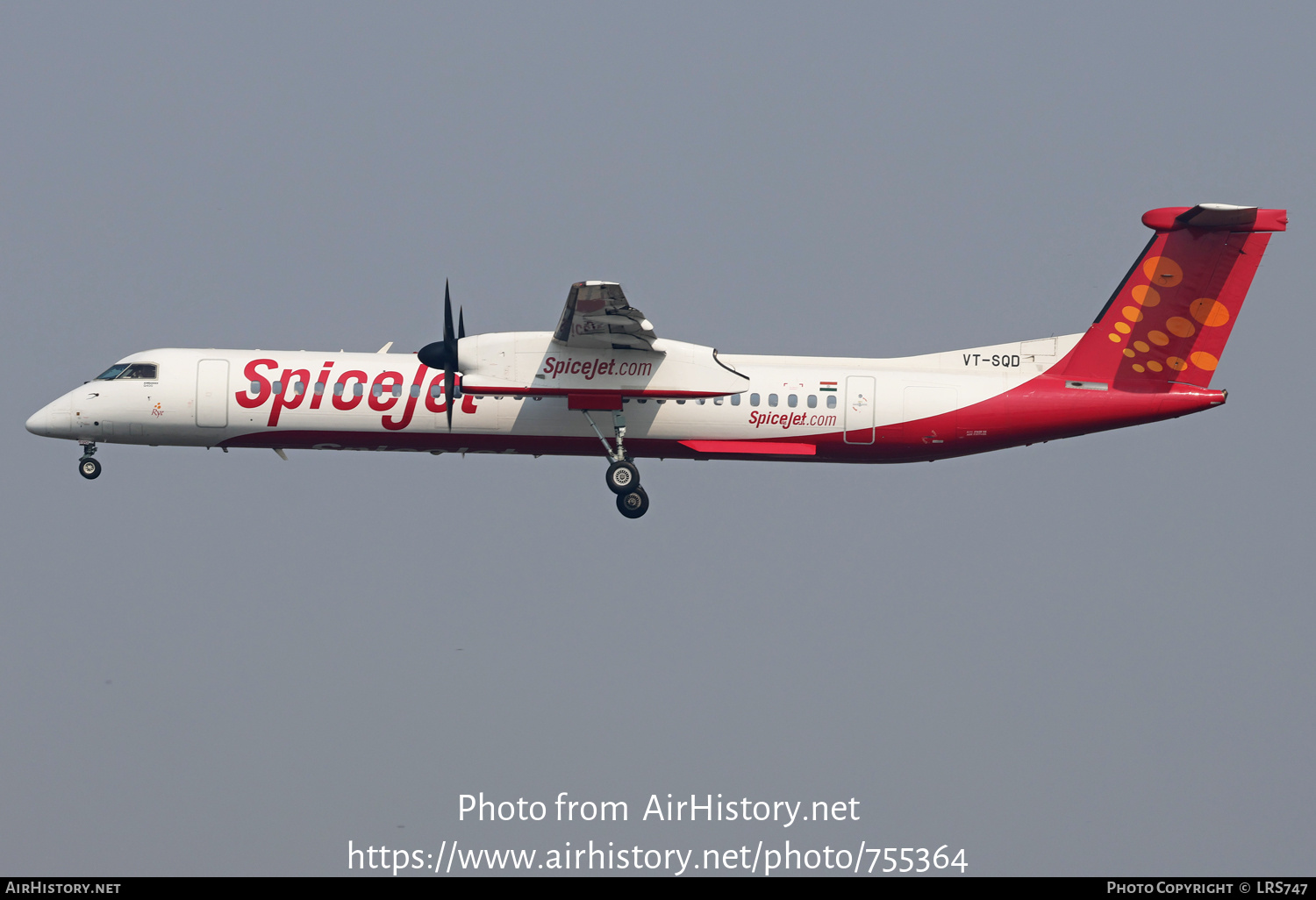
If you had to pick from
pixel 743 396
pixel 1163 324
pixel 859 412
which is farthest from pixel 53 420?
pixel 1163 324

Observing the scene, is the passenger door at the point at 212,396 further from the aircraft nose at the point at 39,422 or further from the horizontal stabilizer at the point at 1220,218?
the horizontal stabilizer at the point at 1220,218

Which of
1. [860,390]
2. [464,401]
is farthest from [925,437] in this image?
[464,401]

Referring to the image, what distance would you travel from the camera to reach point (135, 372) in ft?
89.8

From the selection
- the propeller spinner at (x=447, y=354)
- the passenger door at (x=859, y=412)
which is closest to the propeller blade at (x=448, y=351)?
the propeller spinner at (x=447, y=354)

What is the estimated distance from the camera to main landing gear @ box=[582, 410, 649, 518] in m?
26.7

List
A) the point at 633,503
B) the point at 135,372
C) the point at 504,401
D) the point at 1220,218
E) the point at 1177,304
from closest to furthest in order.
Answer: the point at 1220,218, the point at 504,401, the point at 633,503, the point at 1177,304, the point at 135,372

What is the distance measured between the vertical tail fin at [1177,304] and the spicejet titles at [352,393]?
11.5 meters

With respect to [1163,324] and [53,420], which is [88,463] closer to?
[53,420]

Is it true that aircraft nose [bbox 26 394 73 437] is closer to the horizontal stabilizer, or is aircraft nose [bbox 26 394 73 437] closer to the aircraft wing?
Answer: the aircraft wing

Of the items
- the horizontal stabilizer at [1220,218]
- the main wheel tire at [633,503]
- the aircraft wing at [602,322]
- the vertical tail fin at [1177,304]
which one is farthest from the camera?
the main wheel tire at [633,503]

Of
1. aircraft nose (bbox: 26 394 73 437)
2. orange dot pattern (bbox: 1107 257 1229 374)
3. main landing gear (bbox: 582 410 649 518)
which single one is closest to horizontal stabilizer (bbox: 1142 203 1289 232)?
orange dot pattern (bbox: 1107 257 1229 374)

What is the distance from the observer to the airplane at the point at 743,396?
87.0ft

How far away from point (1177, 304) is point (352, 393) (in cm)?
1493
